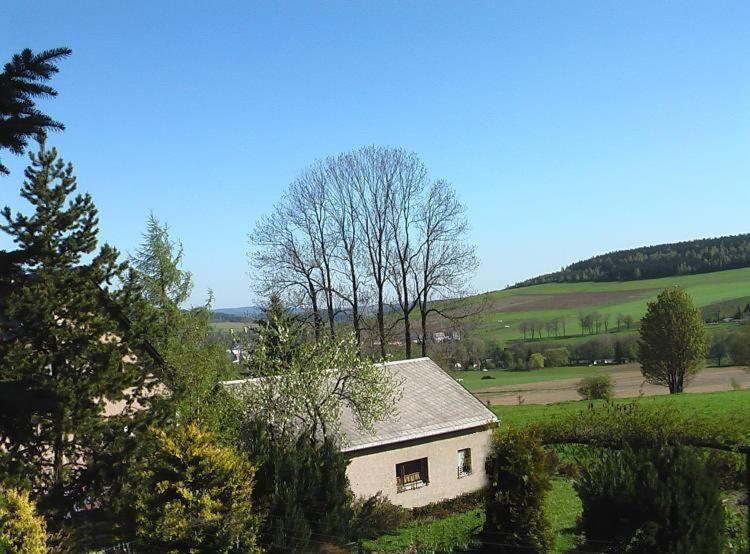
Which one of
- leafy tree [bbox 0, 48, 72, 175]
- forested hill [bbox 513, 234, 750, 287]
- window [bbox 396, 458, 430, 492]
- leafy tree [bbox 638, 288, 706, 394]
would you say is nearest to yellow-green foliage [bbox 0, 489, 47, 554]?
Result: leafy tree [bbox 0, 48, 72, 175]

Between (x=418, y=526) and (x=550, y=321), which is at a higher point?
(x=550, y=321)

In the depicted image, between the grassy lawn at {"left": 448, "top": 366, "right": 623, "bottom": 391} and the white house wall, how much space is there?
37991mm

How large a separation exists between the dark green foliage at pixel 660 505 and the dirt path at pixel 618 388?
1558 inches

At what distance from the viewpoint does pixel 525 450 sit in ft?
56.5

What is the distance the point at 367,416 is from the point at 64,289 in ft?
36.2

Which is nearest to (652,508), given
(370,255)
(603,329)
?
(370,255)

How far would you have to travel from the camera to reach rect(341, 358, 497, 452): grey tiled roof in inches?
974

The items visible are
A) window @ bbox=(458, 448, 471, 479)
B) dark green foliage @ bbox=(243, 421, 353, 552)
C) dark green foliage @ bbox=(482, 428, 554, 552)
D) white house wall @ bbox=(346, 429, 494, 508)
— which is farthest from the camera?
window @ bbox=(458, 448, 471, 479)

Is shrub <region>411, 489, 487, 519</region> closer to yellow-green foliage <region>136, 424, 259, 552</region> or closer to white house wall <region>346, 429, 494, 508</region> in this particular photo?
white house wall <region>346, 429, 494, 508</region>

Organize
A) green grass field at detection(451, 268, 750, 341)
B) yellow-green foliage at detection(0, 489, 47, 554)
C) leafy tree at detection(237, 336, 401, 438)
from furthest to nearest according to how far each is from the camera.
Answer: green grass field at detection(451, 268, 750, 341) < leafy tree at detection(237, 336, 401, 438) < yellow-green foliage at detection(0, 489, 47, 554)

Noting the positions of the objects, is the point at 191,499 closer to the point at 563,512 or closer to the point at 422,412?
the point at 422,412

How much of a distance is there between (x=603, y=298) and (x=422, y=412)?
81.3m

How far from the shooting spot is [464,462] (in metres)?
27.9

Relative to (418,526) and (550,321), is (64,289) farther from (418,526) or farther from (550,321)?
(550,321)
